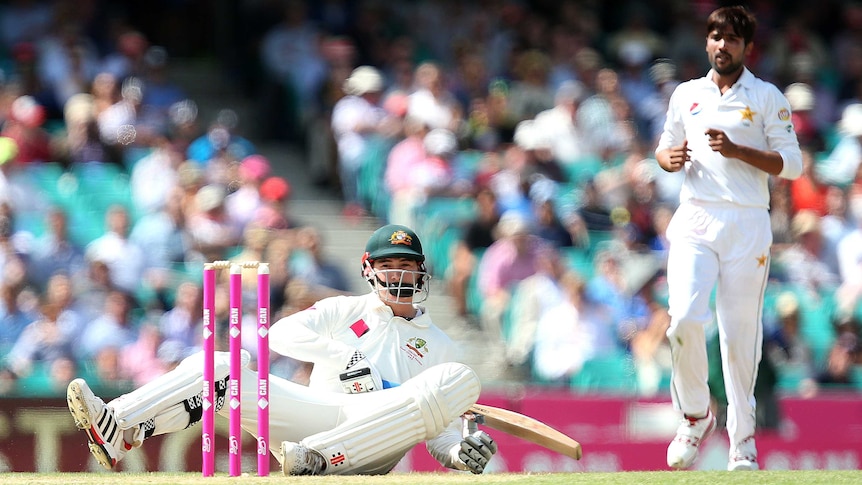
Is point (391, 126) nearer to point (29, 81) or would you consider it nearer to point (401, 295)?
point (29, 81)

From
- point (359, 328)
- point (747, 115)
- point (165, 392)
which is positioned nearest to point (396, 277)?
point (359, 328)

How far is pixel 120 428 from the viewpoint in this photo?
5812 millimetres

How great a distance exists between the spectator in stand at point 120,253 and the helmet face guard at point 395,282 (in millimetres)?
4280

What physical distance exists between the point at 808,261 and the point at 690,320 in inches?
210

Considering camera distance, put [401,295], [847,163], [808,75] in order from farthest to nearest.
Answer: [808,75] < [847,163] < [401,295]

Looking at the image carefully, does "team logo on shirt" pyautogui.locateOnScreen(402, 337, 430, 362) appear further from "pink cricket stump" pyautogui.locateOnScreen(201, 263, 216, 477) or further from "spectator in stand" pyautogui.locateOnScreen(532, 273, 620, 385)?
"spectator in stand" pyautogui.locateOnScreen(532, 273, 620, 385)

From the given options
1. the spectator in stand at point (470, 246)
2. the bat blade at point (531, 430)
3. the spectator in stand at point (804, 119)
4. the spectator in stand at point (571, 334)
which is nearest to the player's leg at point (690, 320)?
the bat blade at point (531, 430)

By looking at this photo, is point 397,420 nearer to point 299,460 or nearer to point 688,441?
point 299,460

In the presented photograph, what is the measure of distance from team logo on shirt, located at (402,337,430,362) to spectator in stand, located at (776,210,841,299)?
5609 mm

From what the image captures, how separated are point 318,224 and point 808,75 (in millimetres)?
5271

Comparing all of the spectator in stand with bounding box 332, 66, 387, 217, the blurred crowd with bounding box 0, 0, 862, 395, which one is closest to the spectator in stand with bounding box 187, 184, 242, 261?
the blurred crowd with bounding box 0, 0, 862, 395

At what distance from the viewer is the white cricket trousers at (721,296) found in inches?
260

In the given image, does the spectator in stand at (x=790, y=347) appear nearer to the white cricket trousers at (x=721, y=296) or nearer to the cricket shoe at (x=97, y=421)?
the white cricket trousers at (x=721, y=296)

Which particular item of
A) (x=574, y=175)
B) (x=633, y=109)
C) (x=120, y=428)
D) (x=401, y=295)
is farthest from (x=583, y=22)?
(x=120, y=428)
